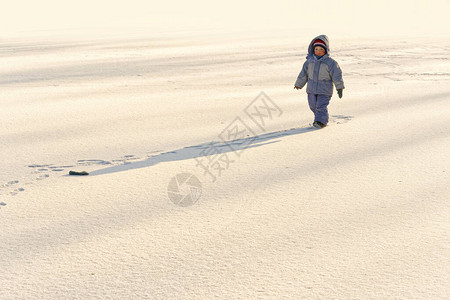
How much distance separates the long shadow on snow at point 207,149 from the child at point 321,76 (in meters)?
0.24

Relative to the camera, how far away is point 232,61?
14.2m

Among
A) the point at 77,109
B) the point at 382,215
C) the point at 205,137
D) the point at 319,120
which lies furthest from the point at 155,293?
the point at 77,109

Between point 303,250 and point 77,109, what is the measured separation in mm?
5374

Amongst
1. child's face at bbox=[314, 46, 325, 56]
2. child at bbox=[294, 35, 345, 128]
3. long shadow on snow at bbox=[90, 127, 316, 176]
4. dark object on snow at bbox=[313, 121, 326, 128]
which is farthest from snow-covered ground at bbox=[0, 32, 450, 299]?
child's face at bbox=[314, 46, 325, 56]

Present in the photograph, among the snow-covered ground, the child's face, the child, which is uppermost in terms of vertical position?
the child's face

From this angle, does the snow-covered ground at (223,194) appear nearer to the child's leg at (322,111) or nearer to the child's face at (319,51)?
the child's leg at (322,111)

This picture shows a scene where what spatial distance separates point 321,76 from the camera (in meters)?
6.77

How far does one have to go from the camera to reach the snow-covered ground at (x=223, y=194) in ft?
10.1

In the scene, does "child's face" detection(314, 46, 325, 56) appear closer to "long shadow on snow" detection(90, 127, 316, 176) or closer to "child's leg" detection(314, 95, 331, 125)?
"child's leg" detection(314, 95, 331, 125)

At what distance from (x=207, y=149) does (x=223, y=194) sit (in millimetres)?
1438

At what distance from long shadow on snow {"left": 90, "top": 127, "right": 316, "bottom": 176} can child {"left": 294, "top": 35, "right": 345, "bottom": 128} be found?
0.78ft

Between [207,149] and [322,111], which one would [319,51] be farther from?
[207,149]

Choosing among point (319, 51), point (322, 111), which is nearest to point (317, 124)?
point (322, 111)

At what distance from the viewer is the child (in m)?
6.68
